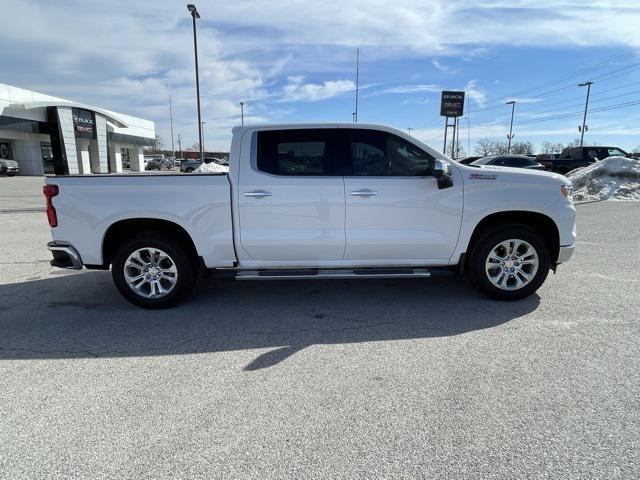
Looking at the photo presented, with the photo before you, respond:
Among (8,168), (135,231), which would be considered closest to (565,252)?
(135,231)

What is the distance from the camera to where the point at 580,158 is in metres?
22.1

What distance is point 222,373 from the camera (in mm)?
3256

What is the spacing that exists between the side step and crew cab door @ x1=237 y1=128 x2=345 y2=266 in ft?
0.39

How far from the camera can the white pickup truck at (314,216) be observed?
442 cm

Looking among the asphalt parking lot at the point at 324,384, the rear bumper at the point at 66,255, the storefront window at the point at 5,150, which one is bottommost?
the asphalt parking lot at the point at 324,384

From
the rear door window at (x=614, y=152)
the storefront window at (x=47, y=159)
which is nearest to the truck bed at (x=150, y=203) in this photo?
the rear door window at (x=614, y=152)

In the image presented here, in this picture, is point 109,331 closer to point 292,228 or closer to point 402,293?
point 292,228

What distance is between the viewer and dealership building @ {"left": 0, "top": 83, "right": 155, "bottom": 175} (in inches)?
1328

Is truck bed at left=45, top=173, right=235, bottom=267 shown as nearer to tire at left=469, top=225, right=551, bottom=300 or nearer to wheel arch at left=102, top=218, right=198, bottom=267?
wheel arch at left=102, top=218, right=198, bottom=267

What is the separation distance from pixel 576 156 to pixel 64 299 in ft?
82.4

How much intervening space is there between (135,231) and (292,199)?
74.5 inches

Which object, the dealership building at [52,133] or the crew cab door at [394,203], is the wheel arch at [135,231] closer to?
the crew cab door at [394,203]

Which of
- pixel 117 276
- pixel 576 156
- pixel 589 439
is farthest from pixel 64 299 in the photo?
pixel 576 156

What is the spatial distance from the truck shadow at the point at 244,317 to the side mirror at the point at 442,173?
1383mm
